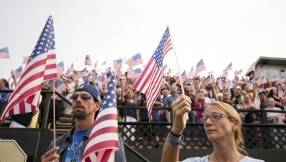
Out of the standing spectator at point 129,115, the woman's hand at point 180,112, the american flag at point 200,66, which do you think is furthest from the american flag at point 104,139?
the american flag at point 200,66

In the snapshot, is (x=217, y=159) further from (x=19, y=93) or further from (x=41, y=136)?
(x=41, y=136)

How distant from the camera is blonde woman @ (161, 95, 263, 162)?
2.60 metres

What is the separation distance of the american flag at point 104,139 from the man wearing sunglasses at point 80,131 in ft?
0.96

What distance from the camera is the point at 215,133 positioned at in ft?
9.48

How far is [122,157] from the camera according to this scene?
3.40 meters

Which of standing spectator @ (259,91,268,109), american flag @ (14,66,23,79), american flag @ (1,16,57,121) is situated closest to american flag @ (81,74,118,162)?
american flag @ (1,16,57,121)

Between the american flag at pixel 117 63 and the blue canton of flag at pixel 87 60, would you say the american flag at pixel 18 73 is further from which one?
the american flag at pixel 117 63

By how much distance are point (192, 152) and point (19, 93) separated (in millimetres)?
5840

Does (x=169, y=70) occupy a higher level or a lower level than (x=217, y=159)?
higher

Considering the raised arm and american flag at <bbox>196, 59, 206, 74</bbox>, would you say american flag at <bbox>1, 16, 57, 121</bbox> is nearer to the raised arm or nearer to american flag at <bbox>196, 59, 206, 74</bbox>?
the raised arm

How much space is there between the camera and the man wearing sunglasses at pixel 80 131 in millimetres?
3481

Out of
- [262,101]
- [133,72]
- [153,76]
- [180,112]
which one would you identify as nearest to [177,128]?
[180,112]

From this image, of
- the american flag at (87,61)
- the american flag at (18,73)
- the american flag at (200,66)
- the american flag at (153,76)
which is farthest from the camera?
the american flag at (87,61)

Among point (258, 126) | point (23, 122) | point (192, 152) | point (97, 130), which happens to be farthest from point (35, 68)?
point (258, 126)
